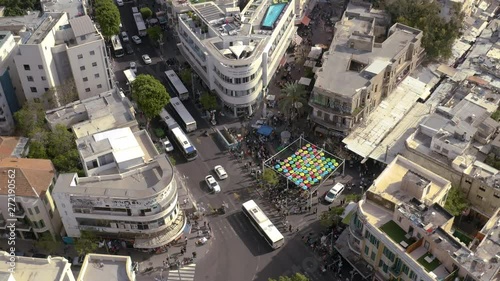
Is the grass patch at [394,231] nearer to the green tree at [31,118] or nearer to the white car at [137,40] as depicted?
the green tree at [31,118]

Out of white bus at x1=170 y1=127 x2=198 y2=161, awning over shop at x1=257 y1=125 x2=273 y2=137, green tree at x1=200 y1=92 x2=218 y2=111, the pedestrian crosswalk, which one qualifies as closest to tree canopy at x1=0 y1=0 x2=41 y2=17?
green tree at x1=200 y1=92 x2=218 y2=111

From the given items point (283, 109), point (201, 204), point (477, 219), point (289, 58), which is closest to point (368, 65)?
point (283, 109)

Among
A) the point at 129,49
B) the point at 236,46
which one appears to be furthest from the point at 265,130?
the point at 129,49

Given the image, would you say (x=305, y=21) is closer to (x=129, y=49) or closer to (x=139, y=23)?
(x=139, y=23)

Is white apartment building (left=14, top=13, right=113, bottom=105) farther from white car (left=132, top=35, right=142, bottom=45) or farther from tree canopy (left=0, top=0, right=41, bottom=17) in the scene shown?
tree canopy (left=0, top=0, right=41, bottom=17)

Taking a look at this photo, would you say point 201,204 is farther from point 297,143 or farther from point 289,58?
point 289,58

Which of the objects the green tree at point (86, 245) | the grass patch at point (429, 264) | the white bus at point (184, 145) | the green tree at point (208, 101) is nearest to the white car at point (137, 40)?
the green tree at point (208, 101)
